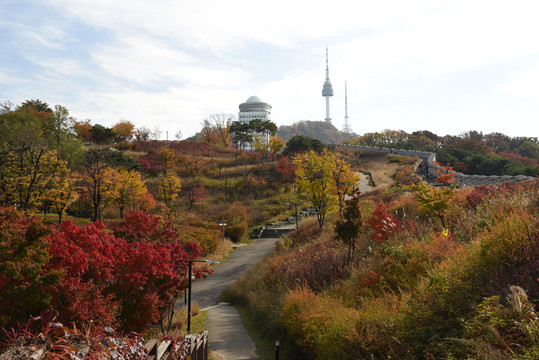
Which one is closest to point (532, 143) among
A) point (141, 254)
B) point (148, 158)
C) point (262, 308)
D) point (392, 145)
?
point (392, 145)

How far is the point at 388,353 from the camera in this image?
23.4ft

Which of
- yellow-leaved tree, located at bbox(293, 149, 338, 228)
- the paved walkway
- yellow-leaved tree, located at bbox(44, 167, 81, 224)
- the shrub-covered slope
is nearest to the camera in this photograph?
the shrub-covered slope

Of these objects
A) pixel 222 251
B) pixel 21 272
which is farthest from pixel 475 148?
pixel 21 272

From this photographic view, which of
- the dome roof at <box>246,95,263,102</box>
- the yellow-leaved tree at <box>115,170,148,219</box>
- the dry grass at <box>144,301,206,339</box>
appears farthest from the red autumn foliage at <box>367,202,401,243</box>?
the dome roof at <box>246,95,263,102</box>

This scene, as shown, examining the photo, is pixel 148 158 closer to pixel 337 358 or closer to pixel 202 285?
pixel 202 285

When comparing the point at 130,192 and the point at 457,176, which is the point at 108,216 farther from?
the point at 457,176

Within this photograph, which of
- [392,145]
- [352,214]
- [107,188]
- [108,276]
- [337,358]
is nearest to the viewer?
[337,358]

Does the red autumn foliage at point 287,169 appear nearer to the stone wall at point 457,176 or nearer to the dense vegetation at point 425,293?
the stone wall at point 457,176

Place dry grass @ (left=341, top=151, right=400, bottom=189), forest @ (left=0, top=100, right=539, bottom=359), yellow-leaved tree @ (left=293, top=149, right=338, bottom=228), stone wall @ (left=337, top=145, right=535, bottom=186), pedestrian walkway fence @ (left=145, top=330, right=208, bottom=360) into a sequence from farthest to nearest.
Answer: dry grass @ (left=341, top=151, right=400, bottom=189) < yellow-leaved tree @ (left=293, top=149, right=338, bottom=228) < stone wall @ (left=337, top=145, right=535, bottom=186) < forest @ (left=0, top=100, right=539, bottom=359) < pedestrian walkway fence @ (left=145, top=330, right=208, bottom=360)

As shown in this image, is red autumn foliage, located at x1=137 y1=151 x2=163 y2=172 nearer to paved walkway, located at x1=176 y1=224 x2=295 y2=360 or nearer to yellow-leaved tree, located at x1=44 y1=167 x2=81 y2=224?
yellow-leaved tree, located at x1=44 y1=167 x2=81 y2=224

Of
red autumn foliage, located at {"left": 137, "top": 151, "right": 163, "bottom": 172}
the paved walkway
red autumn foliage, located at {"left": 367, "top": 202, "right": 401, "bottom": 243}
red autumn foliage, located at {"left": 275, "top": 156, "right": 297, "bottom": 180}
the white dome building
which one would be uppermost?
the white dome building

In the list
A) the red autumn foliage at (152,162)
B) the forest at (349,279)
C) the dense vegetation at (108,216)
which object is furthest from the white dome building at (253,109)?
the forest at (349,279)

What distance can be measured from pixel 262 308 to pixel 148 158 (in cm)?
5003

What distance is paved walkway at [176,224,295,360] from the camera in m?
12.4
